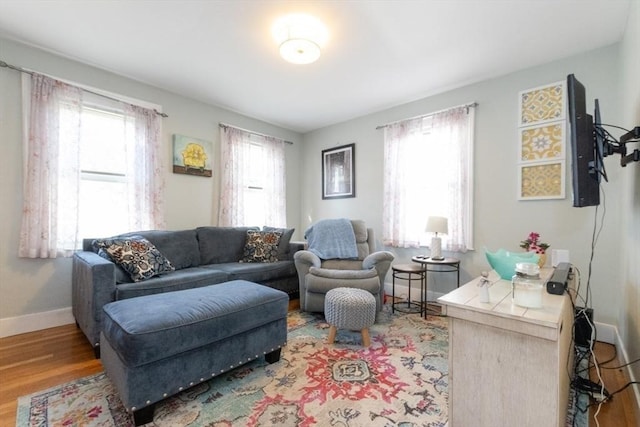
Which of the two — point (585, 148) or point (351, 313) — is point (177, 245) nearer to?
point (351, 313)

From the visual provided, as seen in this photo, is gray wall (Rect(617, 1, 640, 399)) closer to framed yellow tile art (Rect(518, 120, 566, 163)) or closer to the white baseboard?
framed yellow tile art (Rect(518, 120, 566, 163))

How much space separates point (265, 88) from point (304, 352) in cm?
281

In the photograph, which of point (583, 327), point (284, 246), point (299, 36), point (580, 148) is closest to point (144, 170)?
point (284, 246)

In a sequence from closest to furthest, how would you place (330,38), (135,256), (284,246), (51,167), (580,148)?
(580,148) → (330,38) → (135,256) → (51,167) → (284,246)

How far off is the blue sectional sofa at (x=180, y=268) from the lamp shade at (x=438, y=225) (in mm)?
1520

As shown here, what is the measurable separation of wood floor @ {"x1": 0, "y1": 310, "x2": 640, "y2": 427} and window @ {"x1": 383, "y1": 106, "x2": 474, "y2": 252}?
1.61 meters

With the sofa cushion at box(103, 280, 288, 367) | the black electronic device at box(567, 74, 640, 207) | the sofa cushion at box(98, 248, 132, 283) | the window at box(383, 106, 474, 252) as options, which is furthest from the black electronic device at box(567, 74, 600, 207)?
the sofa cushion at box(98, 248, 132, 283)

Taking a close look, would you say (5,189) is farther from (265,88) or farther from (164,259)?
(265,88)

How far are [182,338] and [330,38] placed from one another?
239 centimetres

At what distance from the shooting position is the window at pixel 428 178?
3.12 m

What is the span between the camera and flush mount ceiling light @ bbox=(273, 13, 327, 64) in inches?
83.3

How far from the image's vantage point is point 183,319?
1.51 m

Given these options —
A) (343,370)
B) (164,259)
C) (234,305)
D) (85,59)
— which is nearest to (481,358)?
(343,370)

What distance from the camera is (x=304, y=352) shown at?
2.13m
